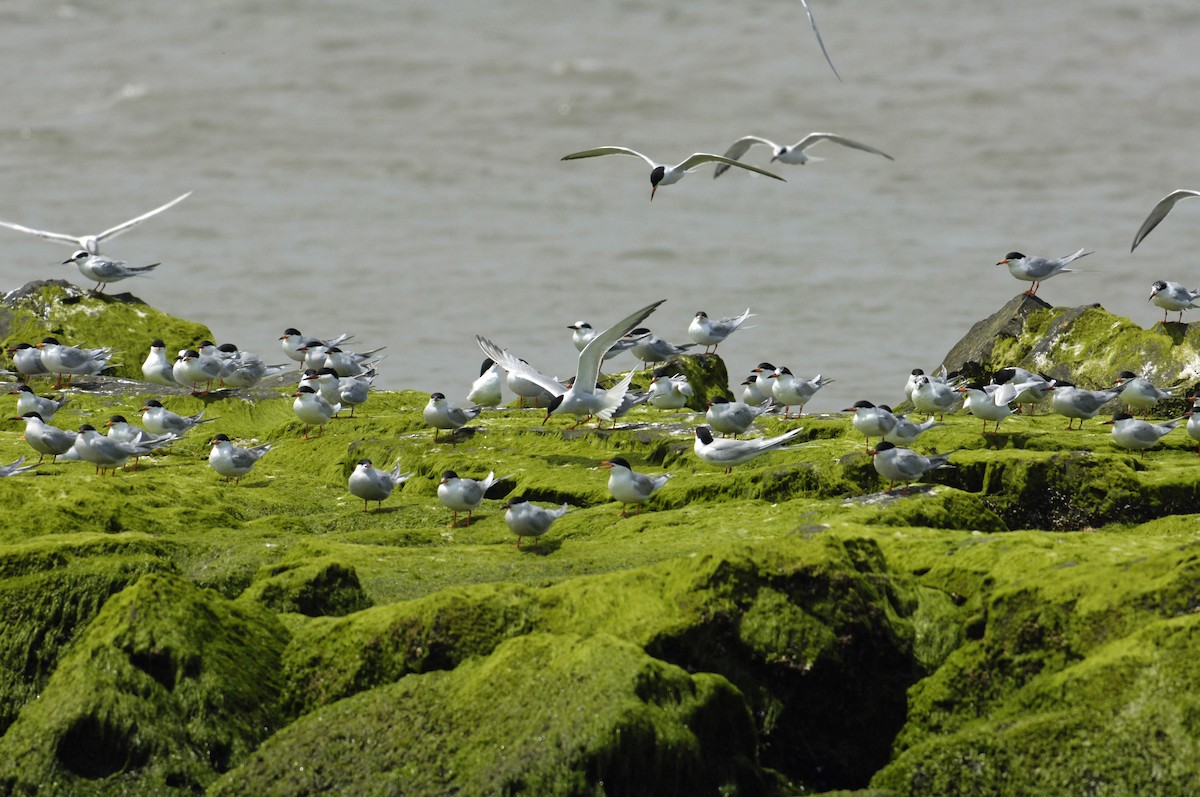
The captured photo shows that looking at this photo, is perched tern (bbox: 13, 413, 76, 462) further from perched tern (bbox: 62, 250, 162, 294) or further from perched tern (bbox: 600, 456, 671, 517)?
Result: perched tern (bbox: 62, 250, 162, 294)

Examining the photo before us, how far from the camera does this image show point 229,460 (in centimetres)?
1177

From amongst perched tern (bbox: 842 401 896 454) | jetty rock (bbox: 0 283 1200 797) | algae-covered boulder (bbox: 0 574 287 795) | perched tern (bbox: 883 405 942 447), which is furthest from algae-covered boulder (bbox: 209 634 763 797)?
perched tern (bbox: 883 405 942 447)

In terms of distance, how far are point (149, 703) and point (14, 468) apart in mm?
5258

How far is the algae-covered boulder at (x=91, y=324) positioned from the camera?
60.1ft

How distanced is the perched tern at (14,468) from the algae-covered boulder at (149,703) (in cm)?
431

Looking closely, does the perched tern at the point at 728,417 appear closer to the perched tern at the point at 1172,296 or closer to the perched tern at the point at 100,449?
the perched tern at the point at 100,449

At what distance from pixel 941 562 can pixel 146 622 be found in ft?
13.8

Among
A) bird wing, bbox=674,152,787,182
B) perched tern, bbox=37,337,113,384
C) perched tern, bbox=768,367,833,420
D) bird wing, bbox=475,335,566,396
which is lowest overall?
perched tern, bbox=37,337,113,384

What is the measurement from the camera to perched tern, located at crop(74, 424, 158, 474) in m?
11.8

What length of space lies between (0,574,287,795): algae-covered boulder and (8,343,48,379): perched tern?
9.73 m

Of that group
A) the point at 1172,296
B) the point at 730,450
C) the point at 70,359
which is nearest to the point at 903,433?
the point at 730,450

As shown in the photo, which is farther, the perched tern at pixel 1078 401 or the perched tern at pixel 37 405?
the perched tern at pixel 37 405

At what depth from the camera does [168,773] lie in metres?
6.99

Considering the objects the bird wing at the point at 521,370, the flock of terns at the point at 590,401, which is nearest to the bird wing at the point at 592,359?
the flock of terns at the point at 590,401
